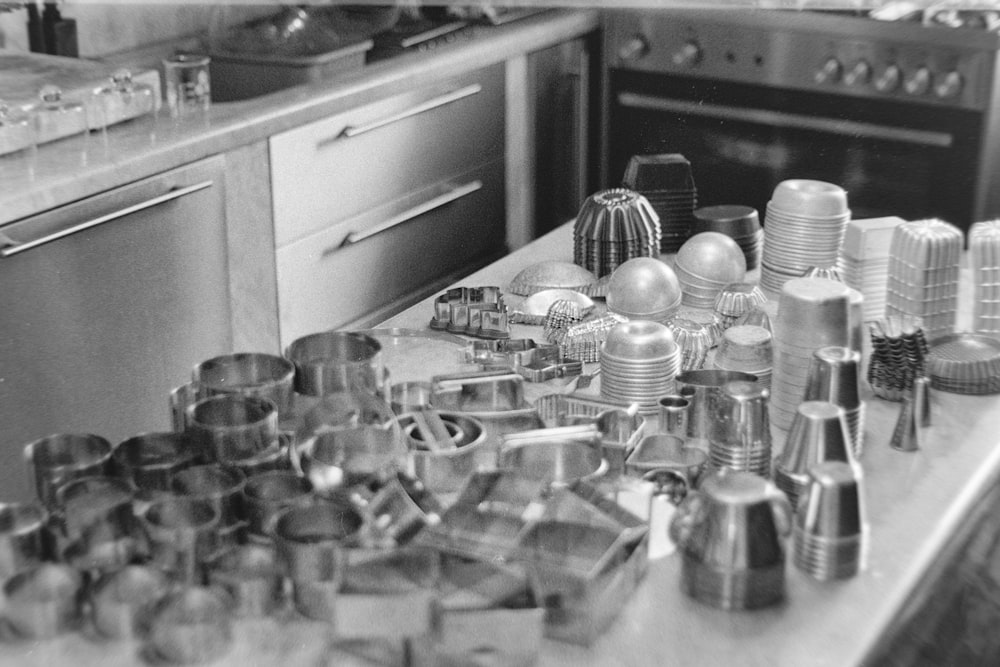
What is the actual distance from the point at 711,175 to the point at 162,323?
183cm

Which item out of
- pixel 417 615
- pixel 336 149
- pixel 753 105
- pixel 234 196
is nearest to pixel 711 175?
pixel 753 105

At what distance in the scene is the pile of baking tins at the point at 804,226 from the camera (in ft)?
6.39

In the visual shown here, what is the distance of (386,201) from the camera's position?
348 cm

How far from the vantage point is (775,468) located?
1.42m

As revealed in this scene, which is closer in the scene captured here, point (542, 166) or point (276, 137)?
point (276, 137)

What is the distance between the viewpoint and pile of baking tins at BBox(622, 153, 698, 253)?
2156 mm

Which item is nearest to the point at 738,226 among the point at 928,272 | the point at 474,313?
the point at 928,272

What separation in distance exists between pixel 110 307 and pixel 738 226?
1327mm

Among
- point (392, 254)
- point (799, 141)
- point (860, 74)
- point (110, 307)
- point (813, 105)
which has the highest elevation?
point (860, 74)

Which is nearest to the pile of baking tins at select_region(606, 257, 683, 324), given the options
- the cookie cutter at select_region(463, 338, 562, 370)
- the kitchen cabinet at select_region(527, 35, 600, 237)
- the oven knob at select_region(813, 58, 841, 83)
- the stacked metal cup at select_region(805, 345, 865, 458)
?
the cookie cutter at select_region(463, 338, 562, 370)

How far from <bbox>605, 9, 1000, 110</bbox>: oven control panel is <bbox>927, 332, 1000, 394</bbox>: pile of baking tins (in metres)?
1.95

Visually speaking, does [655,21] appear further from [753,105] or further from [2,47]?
[2,47]

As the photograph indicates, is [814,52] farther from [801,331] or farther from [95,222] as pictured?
[801,331]

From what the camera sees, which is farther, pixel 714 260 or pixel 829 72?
pixel 829 72
